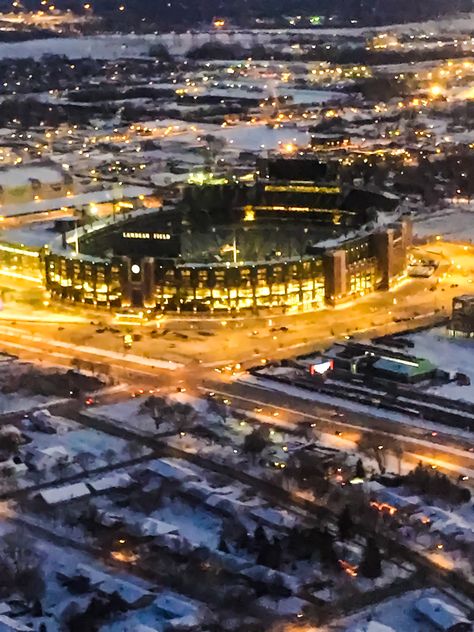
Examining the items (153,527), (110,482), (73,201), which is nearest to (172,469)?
(110,482)

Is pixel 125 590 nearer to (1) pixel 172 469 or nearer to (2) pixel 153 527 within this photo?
(2) pixel 153 527

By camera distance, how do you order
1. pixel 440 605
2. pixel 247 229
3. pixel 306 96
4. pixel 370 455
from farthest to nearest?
pixel 306 96 < pixel 247 229 < pixel 370 455 < pixel 440 605

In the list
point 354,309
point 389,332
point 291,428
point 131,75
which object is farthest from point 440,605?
point 131,75

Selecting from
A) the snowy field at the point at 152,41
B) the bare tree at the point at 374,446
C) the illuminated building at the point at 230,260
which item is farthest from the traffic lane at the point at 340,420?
the snowy field at the point at 152,41

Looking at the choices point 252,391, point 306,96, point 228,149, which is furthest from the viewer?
point 306,96

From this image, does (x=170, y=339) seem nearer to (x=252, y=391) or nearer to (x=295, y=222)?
(x=252, y=391)

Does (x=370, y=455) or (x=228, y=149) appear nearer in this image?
(x=370, y=455)

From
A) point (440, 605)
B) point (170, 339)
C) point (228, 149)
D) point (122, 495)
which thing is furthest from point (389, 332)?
point (228, 149)
